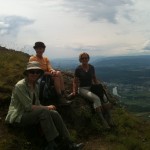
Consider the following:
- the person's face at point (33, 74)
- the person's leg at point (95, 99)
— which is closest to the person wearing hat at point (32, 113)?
the person's face at point (33, 74)

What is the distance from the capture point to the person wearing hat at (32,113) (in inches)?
374

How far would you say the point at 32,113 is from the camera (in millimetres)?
9516

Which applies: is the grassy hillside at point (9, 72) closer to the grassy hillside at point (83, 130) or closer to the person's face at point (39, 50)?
the grassy hillside at point (83, 130)

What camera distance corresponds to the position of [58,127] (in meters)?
9.84

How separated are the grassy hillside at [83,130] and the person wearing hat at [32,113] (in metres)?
0.73

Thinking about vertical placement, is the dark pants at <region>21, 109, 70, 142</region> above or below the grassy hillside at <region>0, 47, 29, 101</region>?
below

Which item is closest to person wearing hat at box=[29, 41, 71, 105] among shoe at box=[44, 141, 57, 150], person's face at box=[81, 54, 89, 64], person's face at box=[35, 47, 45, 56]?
person's face at box=[35, 47, 45, 56]

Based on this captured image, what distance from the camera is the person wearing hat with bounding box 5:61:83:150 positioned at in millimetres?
9497

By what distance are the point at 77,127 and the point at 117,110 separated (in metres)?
3.03

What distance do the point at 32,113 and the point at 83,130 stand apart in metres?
3.49

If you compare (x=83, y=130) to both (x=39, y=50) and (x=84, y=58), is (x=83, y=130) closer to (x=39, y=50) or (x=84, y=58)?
(x=84, y=58)

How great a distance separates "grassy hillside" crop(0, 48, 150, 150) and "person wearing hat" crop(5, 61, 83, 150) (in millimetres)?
733

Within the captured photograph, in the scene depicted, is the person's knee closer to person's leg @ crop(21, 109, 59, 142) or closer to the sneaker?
person's leg @ crop(21, 109, 59, 142)

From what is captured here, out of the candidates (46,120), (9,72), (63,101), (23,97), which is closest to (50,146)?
(46,120)
